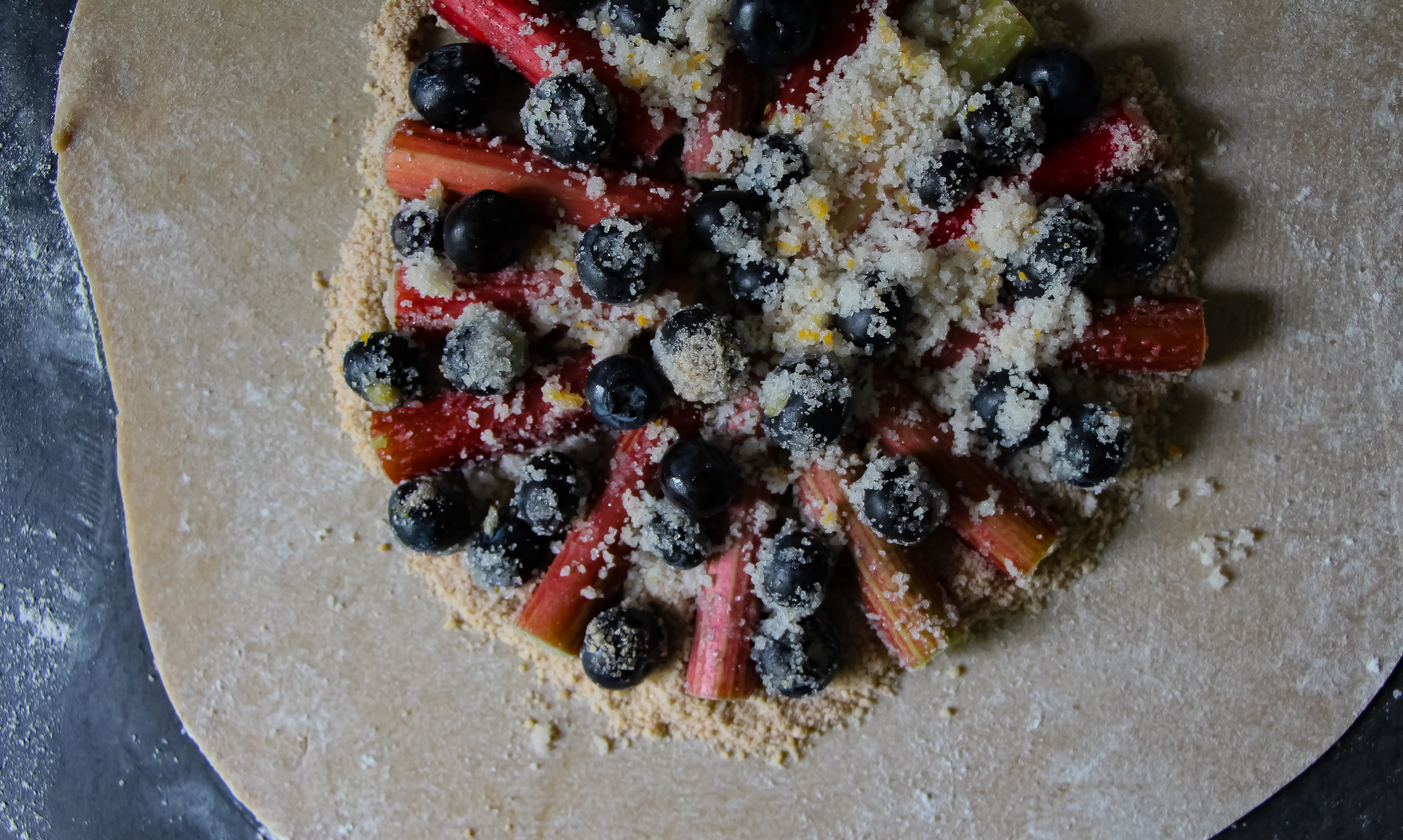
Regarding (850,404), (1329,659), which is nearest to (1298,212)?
(1329,659)

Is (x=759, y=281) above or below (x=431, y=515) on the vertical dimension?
above

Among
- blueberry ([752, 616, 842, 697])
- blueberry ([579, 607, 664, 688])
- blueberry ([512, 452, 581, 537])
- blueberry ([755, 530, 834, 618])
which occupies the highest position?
blueberry ([512, 452, 581, 537])

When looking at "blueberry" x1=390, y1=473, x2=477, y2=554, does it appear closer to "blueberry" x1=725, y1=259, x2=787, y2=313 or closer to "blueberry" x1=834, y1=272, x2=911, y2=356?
"blueberry" x1=725, y1=259, x2=787, y2=313

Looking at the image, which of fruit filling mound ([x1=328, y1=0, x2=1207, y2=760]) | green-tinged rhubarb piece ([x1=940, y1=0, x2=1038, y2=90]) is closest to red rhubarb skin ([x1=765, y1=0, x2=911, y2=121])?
fruit filling mound ([x1=328, y1=0, x2=1207, y2=760])

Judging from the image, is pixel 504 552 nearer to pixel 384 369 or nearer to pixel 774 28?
pixel 384 369

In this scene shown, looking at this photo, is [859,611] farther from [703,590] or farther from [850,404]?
[850,404]

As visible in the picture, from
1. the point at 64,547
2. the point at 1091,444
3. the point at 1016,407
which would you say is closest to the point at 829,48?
the point at 1016,407

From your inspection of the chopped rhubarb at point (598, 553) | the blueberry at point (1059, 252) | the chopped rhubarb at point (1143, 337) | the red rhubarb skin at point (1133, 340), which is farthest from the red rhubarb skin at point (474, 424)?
the chopped rhubarb at point (1143, 337)
